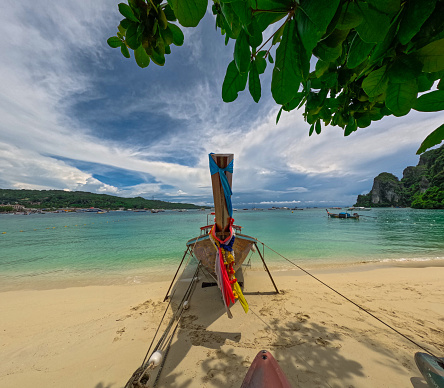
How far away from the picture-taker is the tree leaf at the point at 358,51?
0.88 metres

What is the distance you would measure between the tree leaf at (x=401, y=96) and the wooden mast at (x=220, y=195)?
318 centimetres

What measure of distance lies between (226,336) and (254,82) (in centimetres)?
479

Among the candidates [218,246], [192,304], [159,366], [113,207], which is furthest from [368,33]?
[113,207]

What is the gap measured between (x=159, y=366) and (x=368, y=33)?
15.8ft

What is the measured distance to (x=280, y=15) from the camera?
695 millimetres

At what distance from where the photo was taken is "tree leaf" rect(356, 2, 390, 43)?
0.61 meters

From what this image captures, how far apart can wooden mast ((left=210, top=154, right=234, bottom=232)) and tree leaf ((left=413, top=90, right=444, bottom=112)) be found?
3.21 meters

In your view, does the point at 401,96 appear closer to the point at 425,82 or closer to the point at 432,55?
the point at 432,55

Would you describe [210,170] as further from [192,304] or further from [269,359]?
[192,304]

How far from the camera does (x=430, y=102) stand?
89cm

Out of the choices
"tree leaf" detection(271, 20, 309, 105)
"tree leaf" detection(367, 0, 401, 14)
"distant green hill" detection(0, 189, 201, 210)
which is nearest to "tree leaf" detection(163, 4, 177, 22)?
"tree leaf" detection(271, 20, 309, 105)

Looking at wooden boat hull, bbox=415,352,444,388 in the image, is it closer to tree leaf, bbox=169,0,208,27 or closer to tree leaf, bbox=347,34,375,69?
tree leaf, bbox=347,34,375,69

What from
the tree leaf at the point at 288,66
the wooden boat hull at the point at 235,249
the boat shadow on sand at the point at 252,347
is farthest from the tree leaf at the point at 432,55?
the wooden boat hull at the point at 235,249

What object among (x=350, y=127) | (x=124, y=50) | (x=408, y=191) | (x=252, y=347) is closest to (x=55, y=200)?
(x=252, y=347)
